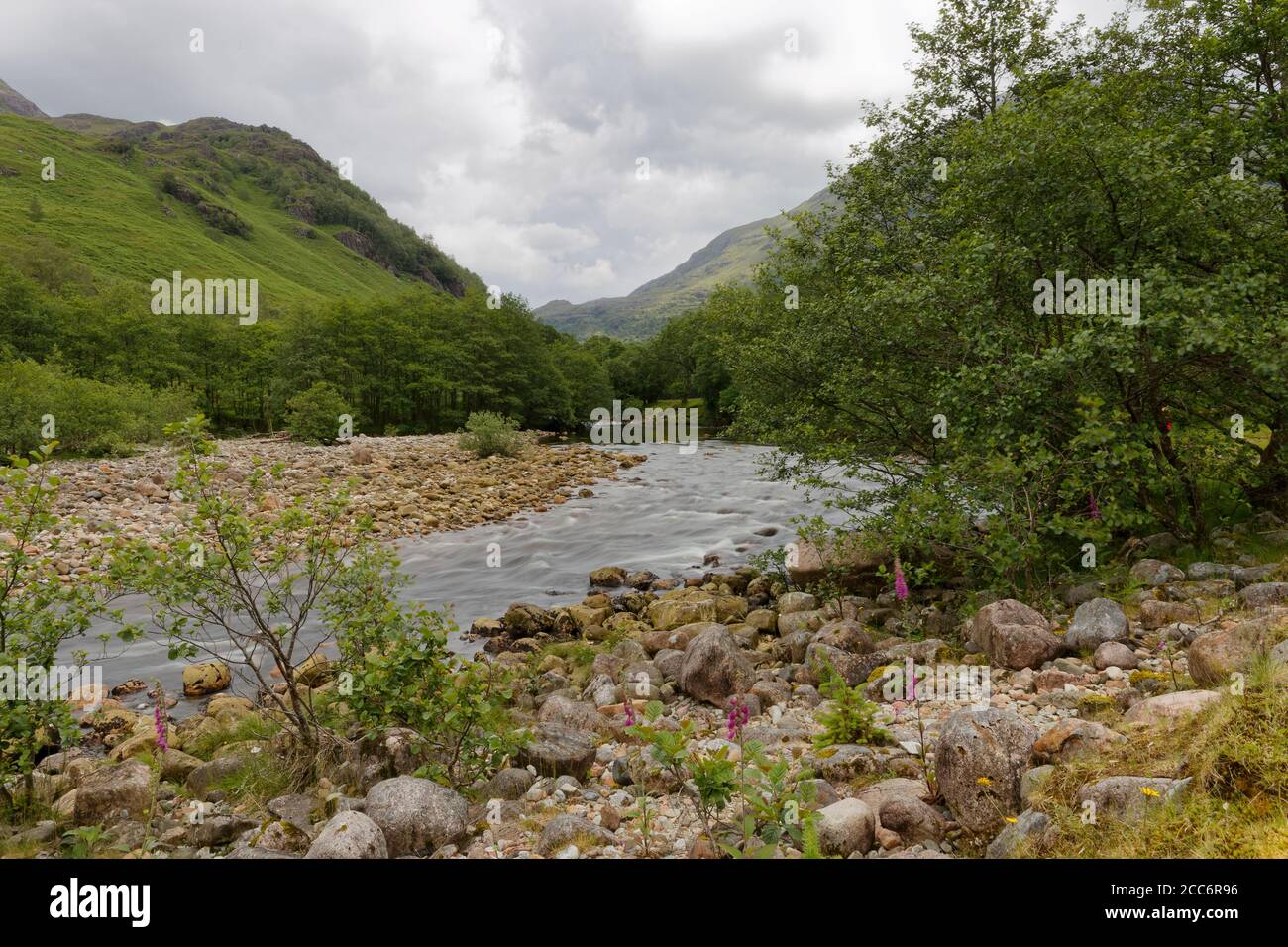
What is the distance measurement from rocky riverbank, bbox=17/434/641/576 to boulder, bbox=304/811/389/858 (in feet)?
42.7

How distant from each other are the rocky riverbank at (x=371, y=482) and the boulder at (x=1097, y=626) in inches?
660

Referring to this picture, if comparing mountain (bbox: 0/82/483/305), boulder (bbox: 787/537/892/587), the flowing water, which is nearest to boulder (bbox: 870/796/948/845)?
boulder (bbox: 787/537/892/587)

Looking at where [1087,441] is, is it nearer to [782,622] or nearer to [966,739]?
[966,739]

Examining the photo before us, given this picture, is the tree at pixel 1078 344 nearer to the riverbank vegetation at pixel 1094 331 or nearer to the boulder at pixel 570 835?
the riverbank vegetation at pixel 1094 331

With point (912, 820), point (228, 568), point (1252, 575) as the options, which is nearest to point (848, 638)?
point (1252, 575)

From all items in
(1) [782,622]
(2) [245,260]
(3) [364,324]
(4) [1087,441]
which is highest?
(2) [245,260]

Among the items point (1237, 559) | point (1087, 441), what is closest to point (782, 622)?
point (1087, 441)

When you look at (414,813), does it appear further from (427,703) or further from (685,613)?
(685,613)

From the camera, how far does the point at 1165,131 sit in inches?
362

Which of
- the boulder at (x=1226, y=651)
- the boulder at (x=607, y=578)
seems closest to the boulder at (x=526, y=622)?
the boulder at (x=607, y=578)

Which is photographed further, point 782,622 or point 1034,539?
point 782,622

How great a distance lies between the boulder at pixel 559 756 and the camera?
19.7 ft

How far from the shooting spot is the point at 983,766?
4293 millimetres
